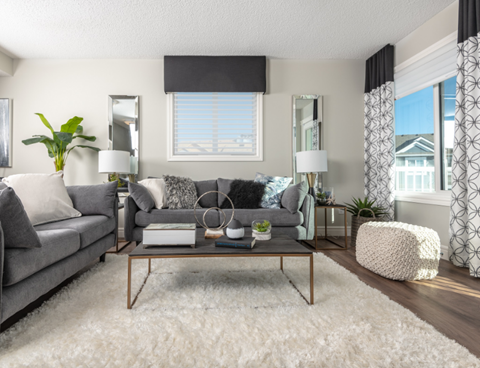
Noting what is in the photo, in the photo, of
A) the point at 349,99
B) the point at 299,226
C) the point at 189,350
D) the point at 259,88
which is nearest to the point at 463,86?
Result: the point at 349,99

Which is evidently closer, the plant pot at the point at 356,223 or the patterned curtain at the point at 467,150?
the patterned curtain at the point at 467,150

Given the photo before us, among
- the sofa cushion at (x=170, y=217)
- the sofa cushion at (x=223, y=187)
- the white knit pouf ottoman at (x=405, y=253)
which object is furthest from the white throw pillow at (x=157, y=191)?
the white knit pouf ottoman at (x=405, y=253)

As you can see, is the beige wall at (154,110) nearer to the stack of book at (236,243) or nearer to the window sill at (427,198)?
the window sill at (427,198)

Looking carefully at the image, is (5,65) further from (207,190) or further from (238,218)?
(238,218)

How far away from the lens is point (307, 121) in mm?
4121

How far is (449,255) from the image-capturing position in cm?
270

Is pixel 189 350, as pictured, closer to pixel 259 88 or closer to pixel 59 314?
pixel 59 314

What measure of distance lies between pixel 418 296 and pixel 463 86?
6.38 ft

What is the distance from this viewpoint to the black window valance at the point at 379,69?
3.65 meters

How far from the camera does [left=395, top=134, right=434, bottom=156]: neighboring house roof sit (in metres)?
3.22

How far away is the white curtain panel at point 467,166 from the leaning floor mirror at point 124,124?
12.5 ft

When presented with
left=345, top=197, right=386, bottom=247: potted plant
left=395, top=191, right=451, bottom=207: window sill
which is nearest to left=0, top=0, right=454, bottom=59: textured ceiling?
left=395, top=191, right=451, bottom=207: window sill

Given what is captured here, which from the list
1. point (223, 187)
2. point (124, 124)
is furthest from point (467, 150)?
point (124, 124)

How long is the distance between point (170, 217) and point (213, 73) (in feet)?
7.23
